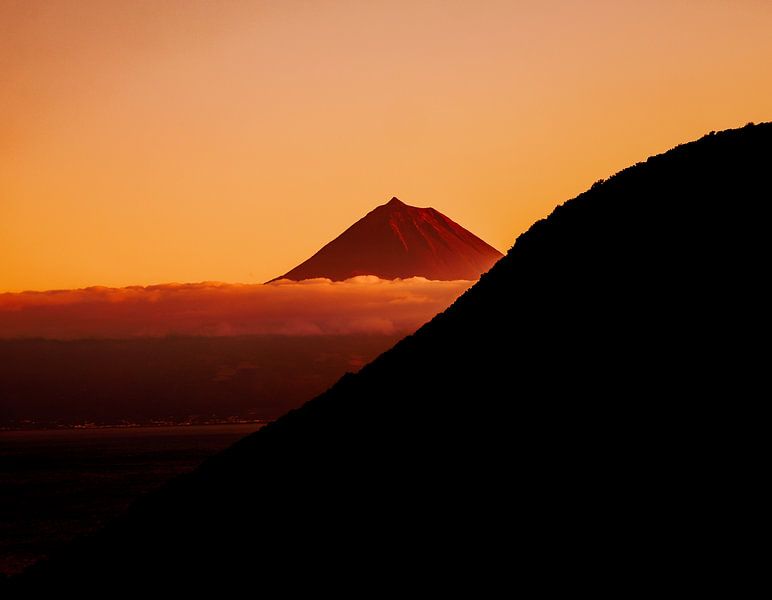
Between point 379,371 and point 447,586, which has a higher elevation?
point 379,371

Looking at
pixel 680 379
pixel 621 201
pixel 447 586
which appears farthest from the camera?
pixel 621 201

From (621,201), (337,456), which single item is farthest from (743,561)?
(621,201)

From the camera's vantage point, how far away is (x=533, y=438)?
34812 mm

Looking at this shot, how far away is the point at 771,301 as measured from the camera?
3531 cm

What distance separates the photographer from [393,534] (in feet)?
111

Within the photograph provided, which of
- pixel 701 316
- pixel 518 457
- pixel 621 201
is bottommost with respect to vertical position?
pixel 518 457

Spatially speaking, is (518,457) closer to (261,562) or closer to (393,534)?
(393,534)

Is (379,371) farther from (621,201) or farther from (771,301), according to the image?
(771,301)

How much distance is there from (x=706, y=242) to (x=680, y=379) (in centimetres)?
954

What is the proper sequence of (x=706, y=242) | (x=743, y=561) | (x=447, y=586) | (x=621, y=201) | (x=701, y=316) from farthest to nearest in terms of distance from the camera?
(x=621, y=201) < (x=706, y=242) < (x=701, y=316) < (x=447, y=586) < (x=743, y=561)

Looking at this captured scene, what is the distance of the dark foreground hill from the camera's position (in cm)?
2983

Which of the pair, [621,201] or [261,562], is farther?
[621,201]

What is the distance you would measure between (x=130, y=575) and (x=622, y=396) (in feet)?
78.8

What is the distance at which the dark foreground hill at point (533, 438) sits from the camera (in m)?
29.8
